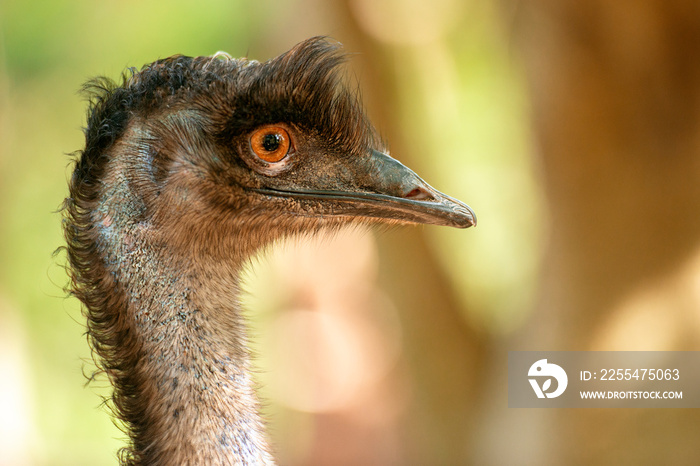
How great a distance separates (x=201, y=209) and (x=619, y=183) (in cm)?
281

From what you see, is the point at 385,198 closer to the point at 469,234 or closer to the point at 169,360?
the point at 169,360

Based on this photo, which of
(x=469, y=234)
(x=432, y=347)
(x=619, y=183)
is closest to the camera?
(x=619, y=183)

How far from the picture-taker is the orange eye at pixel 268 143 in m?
1.96

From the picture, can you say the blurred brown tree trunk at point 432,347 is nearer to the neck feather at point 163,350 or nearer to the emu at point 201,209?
the emu at point 201,209

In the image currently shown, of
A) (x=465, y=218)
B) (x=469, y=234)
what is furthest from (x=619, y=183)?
(x=465, y=218)

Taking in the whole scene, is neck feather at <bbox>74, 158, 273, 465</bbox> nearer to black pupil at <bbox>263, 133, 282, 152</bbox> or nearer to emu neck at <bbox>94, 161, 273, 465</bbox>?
emu neck at <bbox>94, 161, 273, 465</bbox>

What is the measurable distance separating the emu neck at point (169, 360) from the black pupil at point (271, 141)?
0.33 m

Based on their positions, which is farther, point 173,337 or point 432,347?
point 432,347

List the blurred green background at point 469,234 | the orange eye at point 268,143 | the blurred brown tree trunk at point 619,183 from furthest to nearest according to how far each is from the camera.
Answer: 1. the blurred green background at point 469,234
2. the blurred brown tree trunk at point 619,183
3. the orange eye at point 268,143

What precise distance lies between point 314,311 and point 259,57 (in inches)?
88.4

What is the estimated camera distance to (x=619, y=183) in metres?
4.16

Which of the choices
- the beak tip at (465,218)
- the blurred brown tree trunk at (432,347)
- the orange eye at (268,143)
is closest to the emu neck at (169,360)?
the orange eye at (268,143)

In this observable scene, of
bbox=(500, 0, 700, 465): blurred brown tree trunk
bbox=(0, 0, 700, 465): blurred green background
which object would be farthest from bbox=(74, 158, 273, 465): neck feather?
bbox=(500, 0, 700, 465): blurred brown tree trunk

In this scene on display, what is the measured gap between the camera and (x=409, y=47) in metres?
4.97
